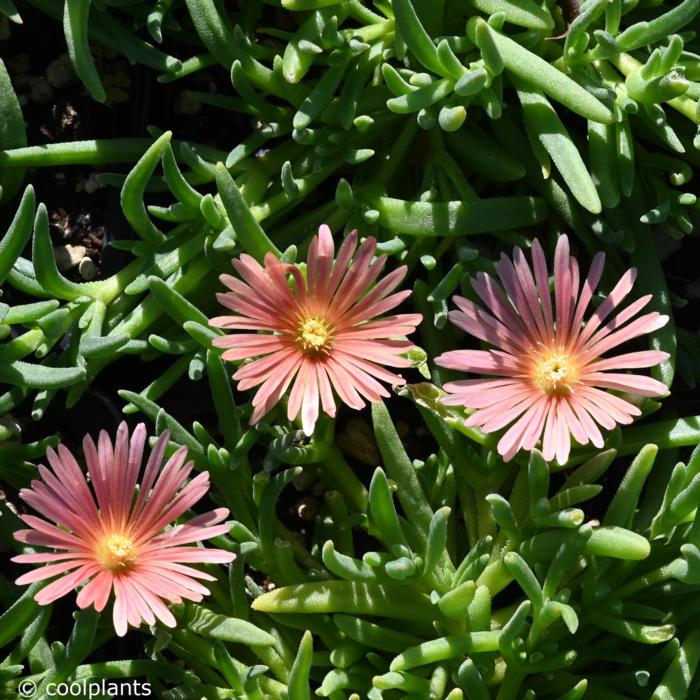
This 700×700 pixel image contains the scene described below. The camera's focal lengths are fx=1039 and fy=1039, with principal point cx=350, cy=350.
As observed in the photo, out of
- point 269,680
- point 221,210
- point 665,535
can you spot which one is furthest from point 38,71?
point 665,535

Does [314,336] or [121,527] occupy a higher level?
[314,336]

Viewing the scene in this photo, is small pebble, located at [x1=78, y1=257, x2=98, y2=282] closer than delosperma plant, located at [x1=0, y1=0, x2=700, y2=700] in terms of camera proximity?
No

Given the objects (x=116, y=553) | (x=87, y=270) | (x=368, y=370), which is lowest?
(x=116, y=553)

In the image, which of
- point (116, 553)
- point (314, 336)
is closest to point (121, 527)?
point (116, 553)

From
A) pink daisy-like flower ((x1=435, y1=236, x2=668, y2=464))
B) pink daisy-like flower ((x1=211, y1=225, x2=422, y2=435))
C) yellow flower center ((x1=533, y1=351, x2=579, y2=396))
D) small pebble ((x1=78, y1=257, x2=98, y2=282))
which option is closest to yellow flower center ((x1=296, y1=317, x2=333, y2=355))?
pink daisy-like flower ((x1=211, y1=225, x2=422, y2=435))

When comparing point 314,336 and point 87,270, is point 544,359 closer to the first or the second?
point 314,336

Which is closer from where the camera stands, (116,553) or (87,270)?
(116,553)

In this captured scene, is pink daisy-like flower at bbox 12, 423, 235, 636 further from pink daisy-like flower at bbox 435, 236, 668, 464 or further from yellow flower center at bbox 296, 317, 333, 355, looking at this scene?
pink daisy-like flower at bbox 435, 236, 668, 464

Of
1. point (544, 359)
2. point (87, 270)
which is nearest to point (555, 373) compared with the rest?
point (544, 359)
